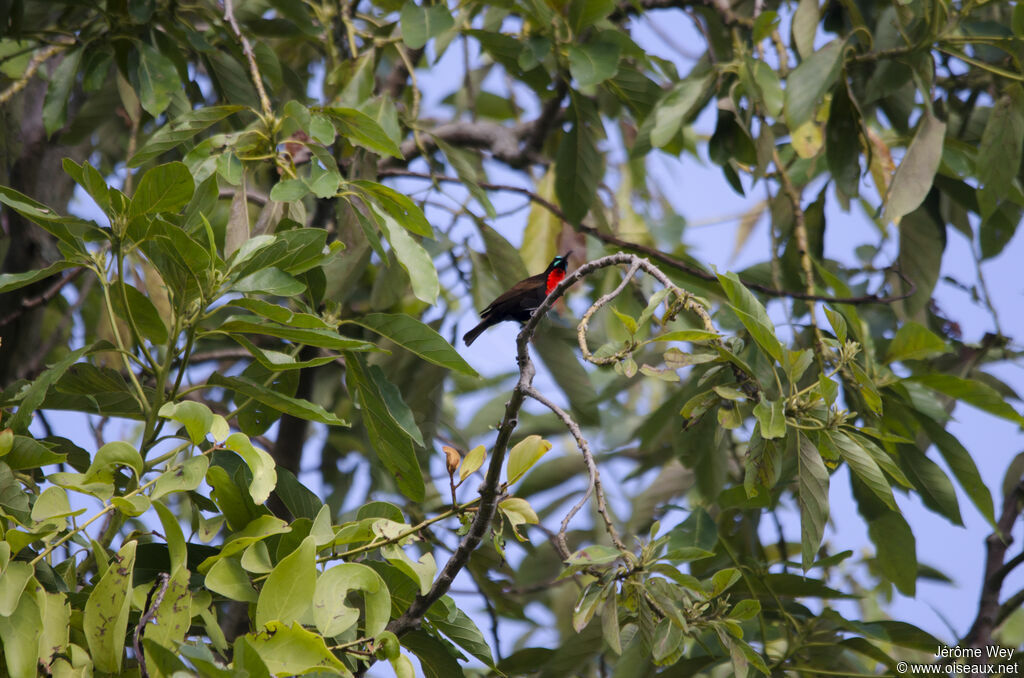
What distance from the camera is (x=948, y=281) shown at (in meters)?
4.54

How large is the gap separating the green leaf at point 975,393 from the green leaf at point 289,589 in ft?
6.46

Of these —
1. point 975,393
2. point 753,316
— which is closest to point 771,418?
point 753,316

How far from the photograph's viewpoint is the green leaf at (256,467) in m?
2.00

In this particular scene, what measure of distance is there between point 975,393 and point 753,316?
1.01m

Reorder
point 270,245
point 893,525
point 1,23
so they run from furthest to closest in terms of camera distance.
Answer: point 1,23 < point 893,525 < point 270,245

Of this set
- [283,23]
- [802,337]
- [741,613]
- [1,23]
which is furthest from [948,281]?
[1,23]

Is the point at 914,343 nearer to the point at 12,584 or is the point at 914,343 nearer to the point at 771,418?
the point at 771,418

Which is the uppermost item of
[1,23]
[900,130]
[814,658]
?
[1,23]

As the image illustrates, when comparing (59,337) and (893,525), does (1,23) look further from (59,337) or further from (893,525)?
(893,525)

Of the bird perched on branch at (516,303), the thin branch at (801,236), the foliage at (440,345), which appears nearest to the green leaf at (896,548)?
the foliage at (440,345)

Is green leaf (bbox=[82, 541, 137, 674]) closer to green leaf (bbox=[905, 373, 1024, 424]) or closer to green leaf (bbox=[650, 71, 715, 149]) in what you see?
green leaf (bbox=[905, 373, 1024, 424])

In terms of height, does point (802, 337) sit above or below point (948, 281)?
below

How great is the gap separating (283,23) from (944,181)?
10.00ft

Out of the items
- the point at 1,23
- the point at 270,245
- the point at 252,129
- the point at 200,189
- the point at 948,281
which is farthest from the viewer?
the point at 948,281
